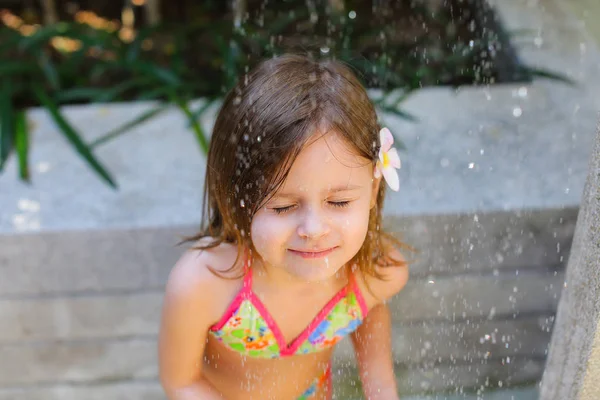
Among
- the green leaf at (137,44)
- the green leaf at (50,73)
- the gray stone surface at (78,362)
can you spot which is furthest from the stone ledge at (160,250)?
the green leaf at (137,44)

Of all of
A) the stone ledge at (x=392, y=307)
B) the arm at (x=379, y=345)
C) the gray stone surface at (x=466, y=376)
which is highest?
the arm at (x=379, y=345)

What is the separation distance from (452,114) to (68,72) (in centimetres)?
167

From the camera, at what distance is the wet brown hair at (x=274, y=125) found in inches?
64.4

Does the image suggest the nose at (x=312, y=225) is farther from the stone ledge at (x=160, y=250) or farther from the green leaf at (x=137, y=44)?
the green leaf at (x=137, y=44)

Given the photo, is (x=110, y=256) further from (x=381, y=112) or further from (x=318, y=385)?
(x=381, y=112)

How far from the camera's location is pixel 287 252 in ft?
5.71

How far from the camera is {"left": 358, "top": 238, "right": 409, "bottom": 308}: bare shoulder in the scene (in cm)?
204

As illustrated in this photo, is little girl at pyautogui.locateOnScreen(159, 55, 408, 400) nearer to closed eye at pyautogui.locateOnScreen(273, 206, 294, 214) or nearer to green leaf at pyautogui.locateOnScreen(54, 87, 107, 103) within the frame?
closed eye at pyautogui.locateOnScreen(273, 206, 294, 214)

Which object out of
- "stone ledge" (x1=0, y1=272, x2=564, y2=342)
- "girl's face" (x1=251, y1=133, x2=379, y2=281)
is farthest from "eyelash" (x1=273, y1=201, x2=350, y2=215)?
"stone ledge" (x1=0, y1=272, x2=564, y2=342)

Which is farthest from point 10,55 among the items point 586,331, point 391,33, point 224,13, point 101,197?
point 586,331

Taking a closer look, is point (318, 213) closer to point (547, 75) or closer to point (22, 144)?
point (22, 144)

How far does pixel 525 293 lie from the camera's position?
259 cm

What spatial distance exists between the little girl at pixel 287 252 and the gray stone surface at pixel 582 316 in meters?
0.42

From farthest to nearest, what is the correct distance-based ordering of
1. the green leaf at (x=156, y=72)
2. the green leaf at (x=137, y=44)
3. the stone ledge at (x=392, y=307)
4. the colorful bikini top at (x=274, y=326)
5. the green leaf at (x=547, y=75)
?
the green leaf at (x=137, y=44)
the green leaf at (x=156, y=72)
the green leaf at (x=547, y=75)
the stone ledge at (x=392, y=307)
the colorful bikini top at (x=274, y=326)
